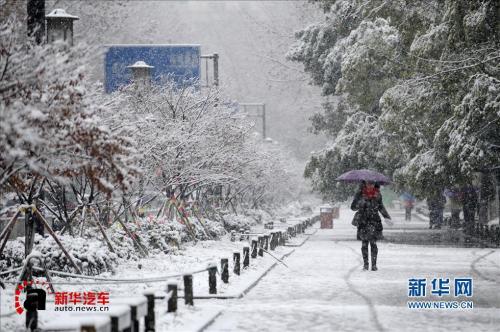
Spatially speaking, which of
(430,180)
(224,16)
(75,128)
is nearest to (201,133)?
(430,180)

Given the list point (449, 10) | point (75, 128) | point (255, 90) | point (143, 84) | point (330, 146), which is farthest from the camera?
point (255, 90)

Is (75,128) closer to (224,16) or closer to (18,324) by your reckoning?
(18,324)

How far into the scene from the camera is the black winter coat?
66.3ft

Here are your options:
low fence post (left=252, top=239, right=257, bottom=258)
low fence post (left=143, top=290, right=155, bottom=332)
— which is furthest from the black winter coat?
low fence post (left=143, top=290, right=155, bottom=332)

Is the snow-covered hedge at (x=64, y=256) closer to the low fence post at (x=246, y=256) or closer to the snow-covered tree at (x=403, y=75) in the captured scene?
the low fence post at (x=246, y=256)

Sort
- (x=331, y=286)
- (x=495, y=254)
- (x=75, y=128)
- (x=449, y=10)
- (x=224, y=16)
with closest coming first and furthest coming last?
(x=75, y=128), (x=331, y=286), (x=449, y=10), (x=495, y=254), (x=224, y=16)

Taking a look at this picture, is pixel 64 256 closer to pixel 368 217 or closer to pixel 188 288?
pixel 188 288

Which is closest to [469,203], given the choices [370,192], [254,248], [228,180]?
[228,180]

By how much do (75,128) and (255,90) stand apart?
111 m

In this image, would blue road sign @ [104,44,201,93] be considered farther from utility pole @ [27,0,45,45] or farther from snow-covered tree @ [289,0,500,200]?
utility pole @ [27,0,45,45]

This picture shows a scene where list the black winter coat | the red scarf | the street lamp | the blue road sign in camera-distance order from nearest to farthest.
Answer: the street lamp < the black winter coat < the red scarf < the blue road sign

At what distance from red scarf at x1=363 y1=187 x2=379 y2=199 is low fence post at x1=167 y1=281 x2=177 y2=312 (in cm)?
856

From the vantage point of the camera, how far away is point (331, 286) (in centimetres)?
1738

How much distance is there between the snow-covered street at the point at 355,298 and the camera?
41.1 ft
